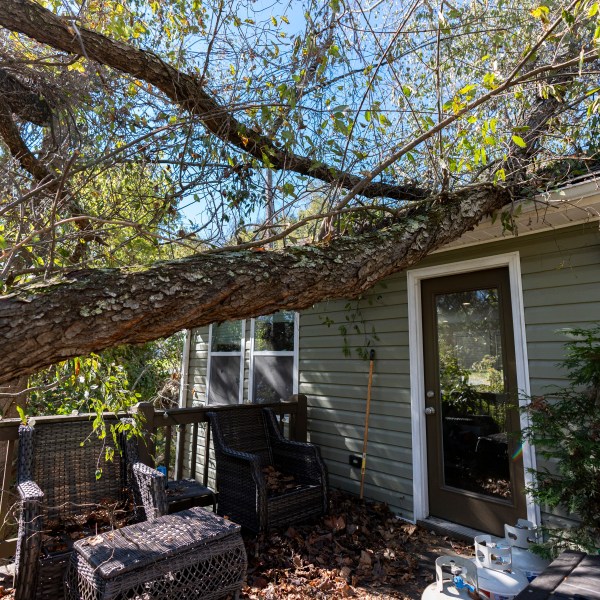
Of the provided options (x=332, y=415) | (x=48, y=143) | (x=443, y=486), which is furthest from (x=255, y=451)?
(x=48, y=143)

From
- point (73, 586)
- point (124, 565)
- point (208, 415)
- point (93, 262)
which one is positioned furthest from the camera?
point (208, 415)

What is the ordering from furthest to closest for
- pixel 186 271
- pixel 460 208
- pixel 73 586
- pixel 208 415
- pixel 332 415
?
pixel 332 415 < pixel 208 415 < pixel 460 208 < pixel 73 586 < pixel 186 271

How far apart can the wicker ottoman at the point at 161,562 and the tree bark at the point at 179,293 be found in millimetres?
1197

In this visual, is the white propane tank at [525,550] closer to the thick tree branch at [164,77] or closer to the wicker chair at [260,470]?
the wicker chair at [260,470]

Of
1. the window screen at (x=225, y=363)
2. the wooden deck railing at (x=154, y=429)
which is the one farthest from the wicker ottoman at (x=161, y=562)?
the window screen at (x=225, y=363)

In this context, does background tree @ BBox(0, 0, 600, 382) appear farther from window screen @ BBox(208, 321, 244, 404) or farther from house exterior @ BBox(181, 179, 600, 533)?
window screen @ BBox(208, 321, 244, 404)

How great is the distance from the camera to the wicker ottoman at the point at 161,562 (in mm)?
2027

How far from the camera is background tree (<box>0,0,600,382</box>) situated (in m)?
2.47

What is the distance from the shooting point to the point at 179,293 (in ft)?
5.79

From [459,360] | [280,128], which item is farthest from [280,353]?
[280,128]

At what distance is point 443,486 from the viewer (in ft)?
12.0

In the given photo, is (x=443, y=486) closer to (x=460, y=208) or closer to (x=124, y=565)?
(x=460, y=208)

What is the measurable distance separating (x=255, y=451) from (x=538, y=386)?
2.57m

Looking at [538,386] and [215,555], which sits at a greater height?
[538,386]
